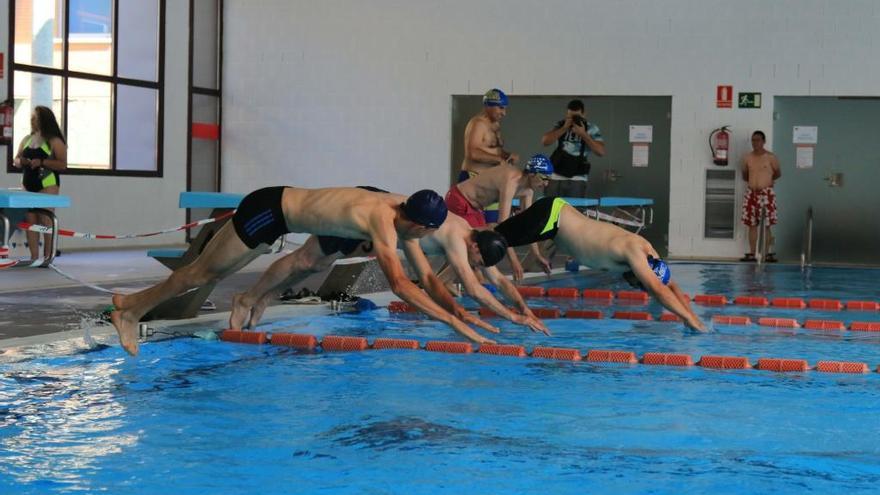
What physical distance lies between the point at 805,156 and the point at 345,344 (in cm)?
1185

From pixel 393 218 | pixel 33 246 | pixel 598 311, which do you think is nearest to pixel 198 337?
pixel 393 218

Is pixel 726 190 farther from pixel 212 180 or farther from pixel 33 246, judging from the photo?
pixel 33 246

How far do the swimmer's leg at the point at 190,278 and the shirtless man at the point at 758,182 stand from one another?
11.8 metres

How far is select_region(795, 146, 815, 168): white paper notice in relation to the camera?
58.8 ft

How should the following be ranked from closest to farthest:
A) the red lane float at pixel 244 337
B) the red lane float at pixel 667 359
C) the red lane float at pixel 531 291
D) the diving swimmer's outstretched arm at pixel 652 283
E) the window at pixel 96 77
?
1. the red lane float at pixel 667 359
2. the red lane float at pixel 244 337
3. the diving swimmer's outstretched arm at pixel 652 283
4. the red lane float at pixel 531 291
5. the window at pixel 96 77

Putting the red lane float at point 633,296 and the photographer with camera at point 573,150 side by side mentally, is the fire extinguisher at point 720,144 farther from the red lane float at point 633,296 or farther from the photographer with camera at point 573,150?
the red lane float at point 633,296

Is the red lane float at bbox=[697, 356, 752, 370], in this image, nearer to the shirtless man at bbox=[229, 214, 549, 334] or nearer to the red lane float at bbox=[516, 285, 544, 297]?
the shirtless man at bbox=[229, 214, 549, 334]

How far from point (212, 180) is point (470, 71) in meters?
4.76

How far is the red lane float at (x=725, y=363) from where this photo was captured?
7.40 m

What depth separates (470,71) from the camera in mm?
18750

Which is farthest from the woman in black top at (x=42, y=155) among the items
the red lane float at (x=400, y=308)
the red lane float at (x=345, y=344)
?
the red lane float at (x=345, y=344)

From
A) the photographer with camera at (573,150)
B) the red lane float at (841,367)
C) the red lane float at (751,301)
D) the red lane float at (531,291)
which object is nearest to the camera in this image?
the red lane float at (841,367)

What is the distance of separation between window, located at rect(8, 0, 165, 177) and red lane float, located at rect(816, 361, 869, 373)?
38.7ft

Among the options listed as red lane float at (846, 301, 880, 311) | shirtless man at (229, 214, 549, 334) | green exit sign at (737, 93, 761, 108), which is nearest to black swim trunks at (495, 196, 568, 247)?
shirtless man at (229, 214, 549, 334)
